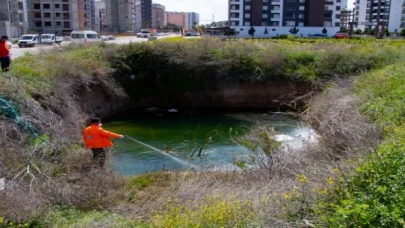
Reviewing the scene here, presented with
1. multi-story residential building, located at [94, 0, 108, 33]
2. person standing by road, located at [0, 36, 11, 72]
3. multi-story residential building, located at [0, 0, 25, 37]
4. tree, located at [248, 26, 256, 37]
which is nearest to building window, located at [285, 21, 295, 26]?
tree, located at [248, 26, 256, 37]

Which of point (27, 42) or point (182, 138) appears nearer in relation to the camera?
point (182, 138)

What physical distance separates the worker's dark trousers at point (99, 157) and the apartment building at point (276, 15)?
244 feet

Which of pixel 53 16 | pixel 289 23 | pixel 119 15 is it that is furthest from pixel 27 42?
pixel 119 15

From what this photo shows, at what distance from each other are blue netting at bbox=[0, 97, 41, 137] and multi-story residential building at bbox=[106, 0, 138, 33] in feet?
344

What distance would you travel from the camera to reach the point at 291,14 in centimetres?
8169

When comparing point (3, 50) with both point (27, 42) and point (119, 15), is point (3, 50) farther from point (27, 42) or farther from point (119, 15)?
point (119, 15)

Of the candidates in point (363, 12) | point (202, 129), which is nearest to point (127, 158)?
point (202, 129)

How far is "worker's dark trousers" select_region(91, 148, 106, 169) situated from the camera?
378 inches

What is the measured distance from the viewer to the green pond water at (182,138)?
44.5ft

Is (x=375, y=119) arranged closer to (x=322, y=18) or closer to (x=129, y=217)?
(x=129, y=217)

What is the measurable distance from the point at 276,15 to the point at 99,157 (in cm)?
7734

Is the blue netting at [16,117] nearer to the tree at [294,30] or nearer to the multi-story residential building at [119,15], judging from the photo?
the tree at [294,30]

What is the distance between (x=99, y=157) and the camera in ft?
32.1

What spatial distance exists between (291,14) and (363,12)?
35.7 meters
